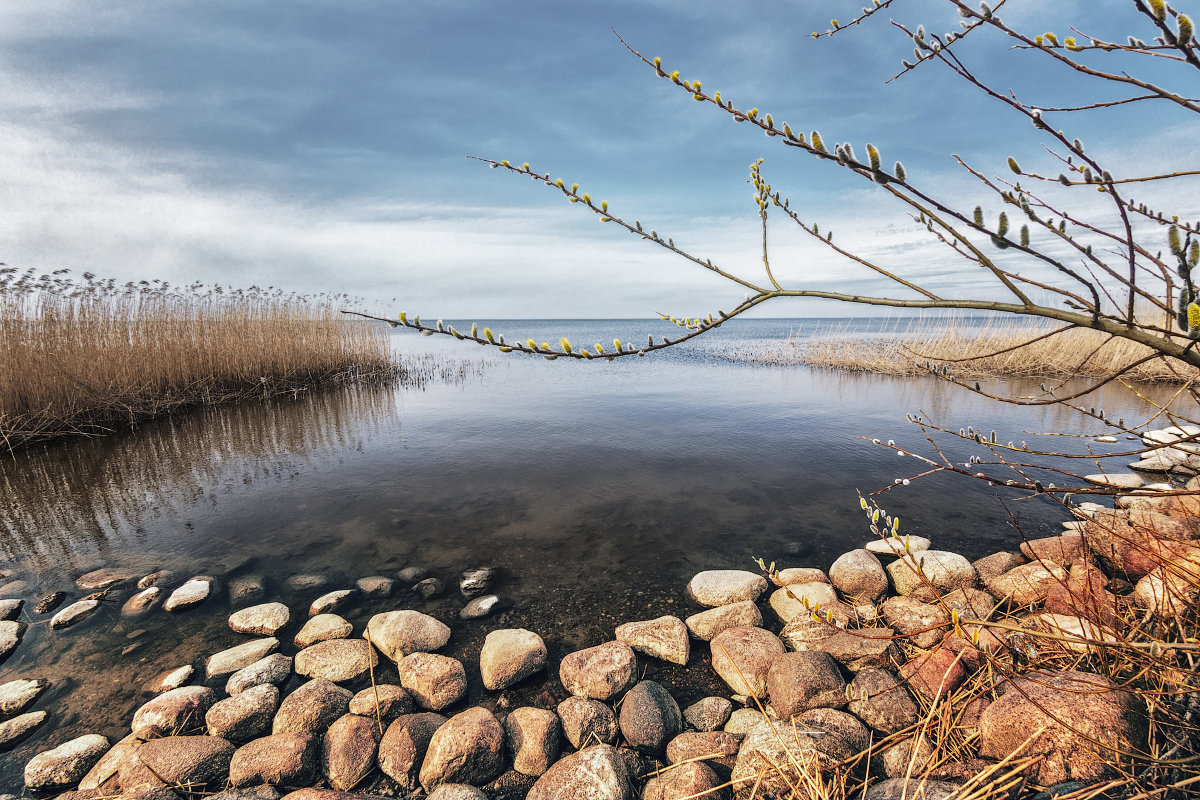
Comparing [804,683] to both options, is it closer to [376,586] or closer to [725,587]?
[725,587]

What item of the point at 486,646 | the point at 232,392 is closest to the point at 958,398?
the point at 486,646

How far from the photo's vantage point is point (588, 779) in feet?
6.91

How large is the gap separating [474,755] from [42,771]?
6.37 ft

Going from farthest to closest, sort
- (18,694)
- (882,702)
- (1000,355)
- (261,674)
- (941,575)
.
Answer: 1. (1000,355)
2. (941,575)
3. (261,674)
4. (18,694)
5. (882,702)

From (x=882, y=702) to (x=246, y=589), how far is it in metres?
4.32

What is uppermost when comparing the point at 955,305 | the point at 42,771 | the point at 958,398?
the point at 955,305

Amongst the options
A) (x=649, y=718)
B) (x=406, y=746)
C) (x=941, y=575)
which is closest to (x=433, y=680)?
(x=406, y=746)

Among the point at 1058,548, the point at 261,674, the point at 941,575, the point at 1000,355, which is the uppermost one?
the point at 1000,355

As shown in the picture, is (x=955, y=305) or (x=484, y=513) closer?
(x=955, y=305)

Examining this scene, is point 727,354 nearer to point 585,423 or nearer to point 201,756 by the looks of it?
point 585,423

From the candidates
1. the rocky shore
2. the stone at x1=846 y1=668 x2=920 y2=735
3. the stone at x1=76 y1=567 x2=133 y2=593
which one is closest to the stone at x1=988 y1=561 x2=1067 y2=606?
the rocky shore

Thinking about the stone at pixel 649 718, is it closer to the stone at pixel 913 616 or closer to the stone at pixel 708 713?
the stone at pixel 708 713

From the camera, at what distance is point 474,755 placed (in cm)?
228

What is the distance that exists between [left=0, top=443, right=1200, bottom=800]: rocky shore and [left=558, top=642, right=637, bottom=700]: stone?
0.04 feet
